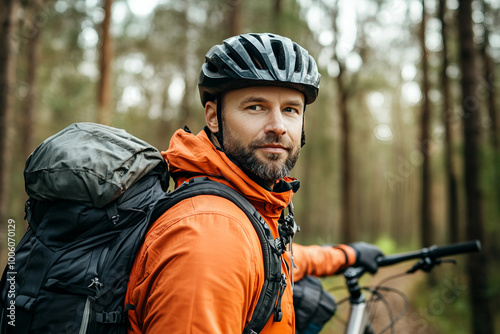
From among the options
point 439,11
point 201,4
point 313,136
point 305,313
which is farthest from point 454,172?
point 305,313

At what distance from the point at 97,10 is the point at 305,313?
11607 mm

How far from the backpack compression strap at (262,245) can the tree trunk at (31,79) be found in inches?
358

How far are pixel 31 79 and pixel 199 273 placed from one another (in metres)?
11.3

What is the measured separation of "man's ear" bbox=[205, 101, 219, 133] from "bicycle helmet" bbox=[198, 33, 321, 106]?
0.12 ft

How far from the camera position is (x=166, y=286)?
1.32 metres

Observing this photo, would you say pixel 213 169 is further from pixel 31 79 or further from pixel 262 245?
pixel 31 79

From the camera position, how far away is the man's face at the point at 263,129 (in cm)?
195

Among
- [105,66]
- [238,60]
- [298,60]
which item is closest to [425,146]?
[105,66]

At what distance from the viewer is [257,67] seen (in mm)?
2074

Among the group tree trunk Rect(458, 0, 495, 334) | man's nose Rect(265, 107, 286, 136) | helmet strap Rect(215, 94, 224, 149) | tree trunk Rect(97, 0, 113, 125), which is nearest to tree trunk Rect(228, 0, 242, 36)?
tree trunk Rect(97, 0, 113, 125)

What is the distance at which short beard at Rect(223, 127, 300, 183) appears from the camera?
1941mm

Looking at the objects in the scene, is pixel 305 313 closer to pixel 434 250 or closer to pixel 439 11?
A: pixel 434 250

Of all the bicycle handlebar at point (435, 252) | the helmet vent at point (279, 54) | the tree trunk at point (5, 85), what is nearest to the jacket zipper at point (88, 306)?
the helmet vent at point (279, 54)

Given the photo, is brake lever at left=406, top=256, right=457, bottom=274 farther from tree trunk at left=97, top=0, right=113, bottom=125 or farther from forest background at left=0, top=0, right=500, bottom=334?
tree trunk at left=97, top=0, right=113, bottom=125
